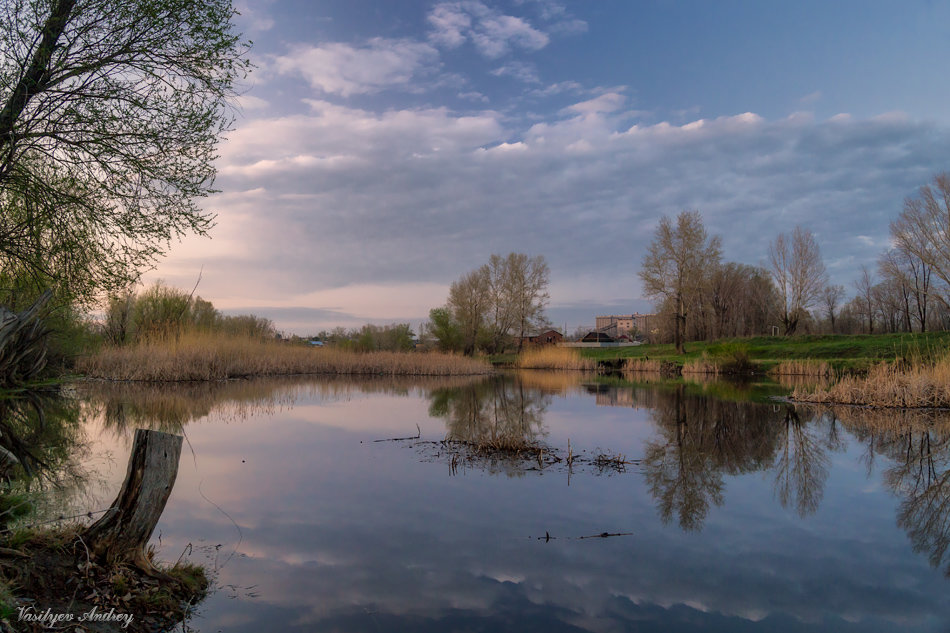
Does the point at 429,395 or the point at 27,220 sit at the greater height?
the point at 27,220

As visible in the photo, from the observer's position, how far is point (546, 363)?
128 ft

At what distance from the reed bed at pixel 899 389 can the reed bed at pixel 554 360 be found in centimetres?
2307

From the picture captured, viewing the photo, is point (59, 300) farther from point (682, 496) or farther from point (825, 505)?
point (825, 505)

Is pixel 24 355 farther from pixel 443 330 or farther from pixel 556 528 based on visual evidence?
pixel 443 330

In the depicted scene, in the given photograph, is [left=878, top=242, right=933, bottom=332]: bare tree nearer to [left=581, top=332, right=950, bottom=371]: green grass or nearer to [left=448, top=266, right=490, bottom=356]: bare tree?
[left=581, top=332, right=950, bottom=371]: green grass

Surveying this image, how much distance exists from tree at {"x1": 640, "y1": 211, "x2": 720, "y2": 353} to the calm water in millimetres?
28552

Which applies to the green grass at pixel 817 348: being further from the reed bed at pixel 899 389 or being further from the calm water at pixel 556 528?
the calm water at pixel 556 528

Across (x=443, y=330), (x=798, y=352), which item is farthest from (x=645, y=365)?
(x=443, y=330)

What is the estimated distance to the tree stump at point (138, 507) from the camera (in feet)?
10.4

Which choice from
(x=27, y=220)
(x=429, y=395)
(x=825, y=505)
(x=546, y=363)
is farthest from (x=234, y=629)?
(x=546, y=363)

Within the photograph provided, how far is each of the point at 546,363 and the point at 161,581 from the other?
3648 centimetres

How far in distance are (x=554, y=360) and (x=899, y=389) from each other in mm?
25953

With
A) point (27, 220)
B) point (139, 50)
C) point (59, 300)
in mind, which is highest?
point (139, 50)

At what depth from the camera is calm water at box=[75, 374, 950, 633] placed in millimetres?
3291
